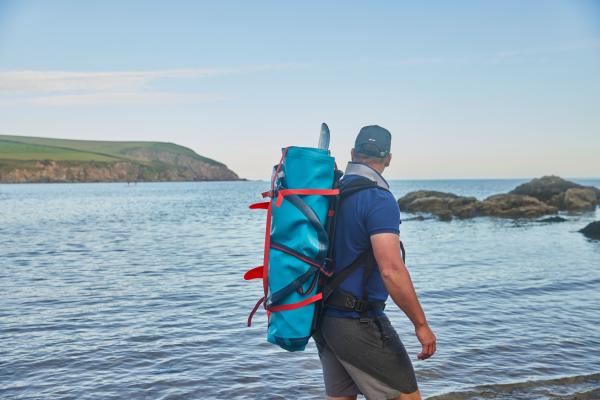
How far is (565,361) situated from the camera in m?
9.16

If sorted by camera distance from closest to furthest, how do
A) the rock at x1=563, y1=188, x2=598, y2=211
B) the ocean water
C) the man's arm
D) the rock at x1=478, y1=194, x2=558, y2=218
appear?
the man's arm < the ocean water < the rock at x1=478, y1=194, x2=558, y2=218 < the rock at x1=563, y1=188, x2=598, y2=211

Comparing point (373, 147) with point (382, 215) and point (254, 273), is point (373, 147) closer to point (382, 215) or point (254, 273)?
point (382, 215)

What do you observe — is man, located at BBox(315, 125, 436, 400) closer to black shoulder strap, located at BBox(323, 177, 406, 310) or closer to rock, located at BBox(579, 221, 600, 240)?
black shoulder strap, located at BBox(323, 177, 406, 310)

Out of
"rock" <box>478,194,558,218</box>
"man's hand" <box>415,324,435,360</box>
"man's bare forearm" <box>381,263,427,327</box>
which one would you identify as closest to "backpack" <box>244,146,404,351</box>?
"man's bare forearm" <box>381,263,427,327</box>

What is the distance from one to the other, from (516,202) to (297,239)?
4924 cm

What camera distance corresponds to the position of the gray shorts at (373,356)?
155 inches

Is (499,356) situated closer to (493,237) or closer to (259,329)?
(259,329)

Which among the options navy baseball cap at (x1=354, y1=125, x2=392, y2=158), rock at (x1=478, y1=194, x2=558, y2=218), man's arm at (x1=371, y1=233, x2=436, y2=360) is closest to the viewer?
man's arm at (x1=371, y1=233, x2=436, y2=360)

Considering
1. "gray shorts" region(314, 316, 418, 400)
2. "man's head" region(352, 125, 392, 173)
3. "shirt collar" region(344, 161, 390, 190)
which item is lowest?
"gray shorts" region(314, 316, 418, 400)

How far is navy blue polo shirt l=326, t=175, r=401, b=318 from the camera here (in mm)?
3742

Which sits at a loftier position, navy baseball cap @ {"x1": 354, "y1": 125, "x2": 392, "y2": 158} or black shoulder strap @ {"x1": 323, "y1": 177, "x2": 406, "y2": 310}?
navy baseball cap @ {"x1": 354, "y1": 125, "x2": 392, "y2": 158}

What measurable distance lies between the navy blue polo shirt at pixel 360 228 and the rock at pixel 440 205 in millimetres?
45552

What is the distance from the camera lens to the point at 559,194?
5500 centimetres

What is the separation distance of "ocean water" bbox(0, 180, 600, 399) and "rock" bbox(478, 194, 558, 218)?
23.6 m
